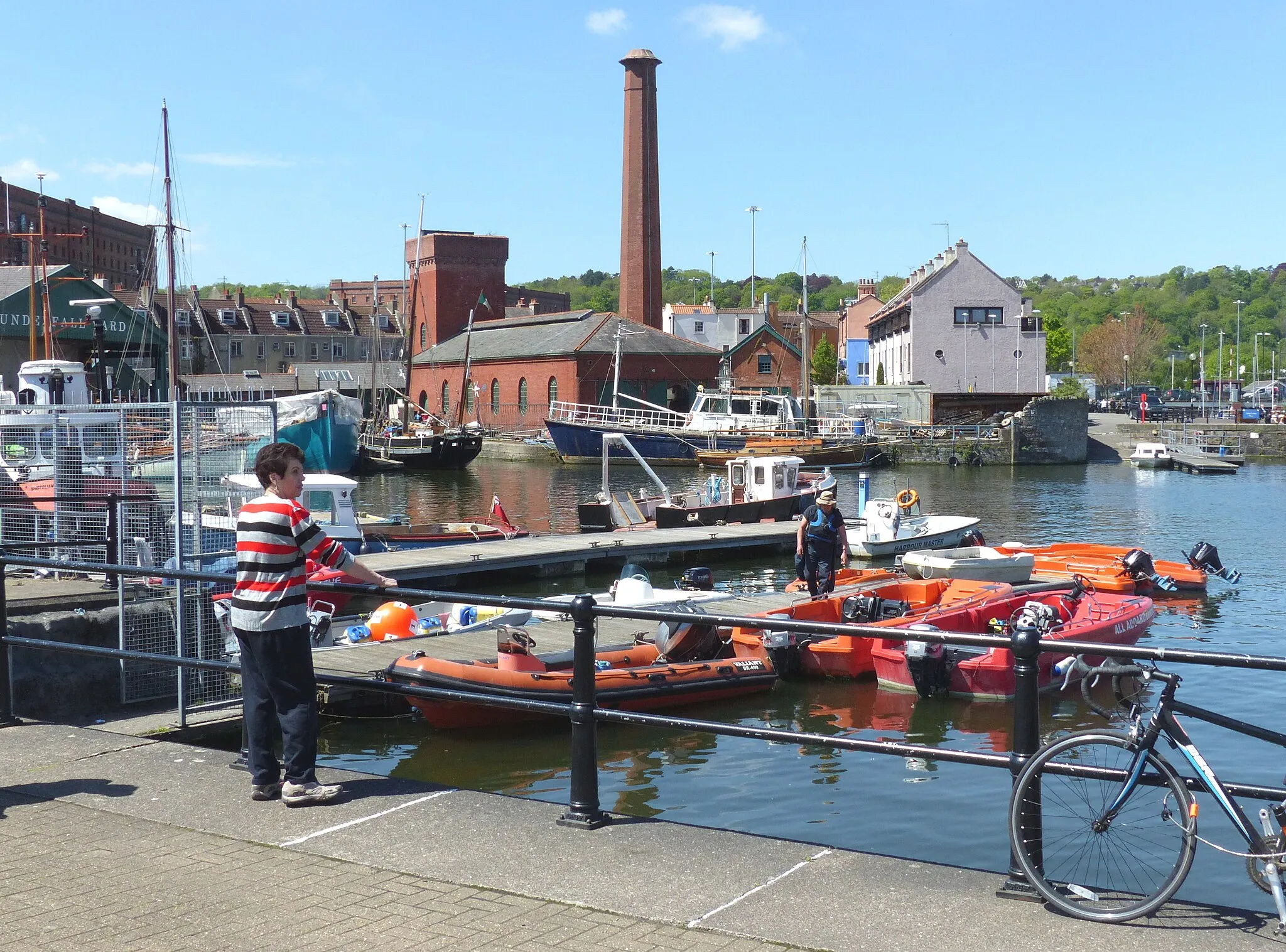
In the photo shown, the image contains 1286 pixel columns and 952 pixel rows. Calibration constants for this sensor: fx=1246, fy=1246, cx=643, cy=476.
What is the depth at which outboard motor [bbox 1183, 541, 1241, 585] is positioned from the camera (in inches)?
970

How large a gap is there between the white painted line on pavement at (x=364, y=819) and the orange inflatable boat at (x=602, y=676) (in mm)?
5073

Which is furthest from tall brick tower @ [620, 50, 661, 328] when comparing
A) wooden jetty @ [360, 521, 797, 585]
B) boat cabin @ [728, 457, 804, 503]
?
wooden jetty @ [360, 521, 797, 585]

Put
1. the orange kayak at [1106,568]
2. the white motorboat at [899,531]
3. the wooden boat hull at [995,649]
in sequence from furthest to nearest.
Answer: the white motorboat at [899,531], the orange kayak at [1106,568], the wooden boat hull at [995,649]

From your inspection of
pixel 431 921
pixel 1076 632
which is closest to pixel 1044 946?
pixel 431 921

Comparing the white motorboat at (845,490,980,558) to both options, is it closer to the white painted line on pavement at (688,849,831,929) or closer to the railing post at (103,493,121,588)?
the railing post at (103,493,121,588)

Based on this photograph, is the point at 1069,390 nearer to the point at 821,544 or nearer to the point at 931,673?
the point at 821,544

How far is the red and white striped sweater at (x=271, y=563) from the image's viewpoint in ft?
20.0

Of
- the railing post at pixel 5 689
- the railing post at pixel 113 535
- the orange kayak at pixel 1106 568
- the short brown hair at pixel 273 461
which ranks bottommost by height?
the orange kayak at pixel 1106 568

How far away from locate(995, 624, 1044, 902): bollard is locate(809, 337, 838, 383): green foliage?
103 m

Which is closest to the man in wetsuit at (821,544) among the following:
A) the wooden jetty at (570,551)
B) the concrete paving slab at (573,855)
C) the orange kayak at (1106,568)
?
the orange kayak at (1106,568)

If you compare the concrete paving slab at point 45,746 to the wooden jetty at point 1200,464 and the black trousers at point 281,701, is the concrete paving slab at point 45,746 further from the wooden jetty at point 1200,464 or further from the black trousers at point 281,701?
the wooden jetty at point 1200,464

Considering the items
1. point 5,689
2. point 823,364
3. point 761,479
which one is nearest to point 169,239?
point 761,479

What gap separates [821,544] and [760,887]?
14.3 meters

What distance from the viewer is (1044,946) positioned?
4344 mm
